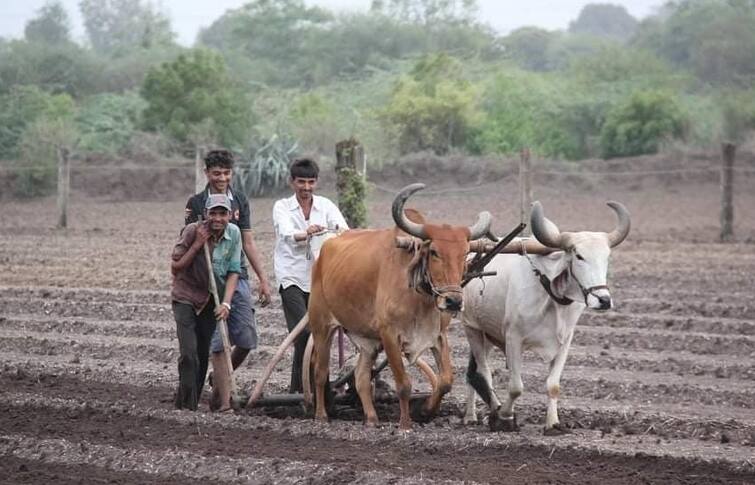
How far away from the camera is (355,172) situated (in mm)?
16500

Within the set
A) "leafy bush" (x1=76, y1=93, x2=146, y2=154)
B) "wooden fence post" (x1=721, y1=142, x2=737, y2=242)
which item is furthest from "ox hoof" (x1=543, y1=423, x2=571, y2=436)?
"leafy bush" (x1=76, y1=93, x2=146, y2=154)

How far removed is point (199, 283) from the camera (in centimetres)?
924

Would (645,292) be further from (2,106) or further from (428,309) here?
(2,106)

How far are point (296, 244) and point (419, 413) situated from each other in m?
1.46

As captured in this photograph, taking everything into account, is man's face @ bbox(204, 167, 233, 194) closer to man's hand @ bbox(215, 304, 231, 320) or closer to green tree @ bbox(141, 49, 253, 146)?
man's hand @ bbox(215, 304, 231, 320)

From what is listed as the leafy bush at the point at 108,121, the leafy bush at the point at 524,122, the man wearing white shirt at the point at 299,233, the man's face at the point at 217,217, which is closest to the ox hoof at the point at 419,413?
the man wearing white shirt at the point at 299,233

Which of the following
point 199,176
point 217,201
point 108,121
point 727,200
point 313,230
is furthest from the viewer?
point 108,121

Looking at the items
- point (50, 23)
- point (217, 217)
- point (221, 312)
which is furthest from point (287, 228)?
point (50, 23)

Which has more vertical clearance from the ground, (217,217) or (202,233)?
(217,217)

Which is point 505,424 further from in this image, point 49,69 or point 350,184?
point 49,69

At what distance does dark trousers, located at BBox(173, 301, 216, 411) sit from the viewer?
9203mm

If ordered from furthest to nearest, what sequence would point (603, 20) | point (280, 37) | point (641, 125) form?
1. point (603, 20)
2. point (280, 37)
3. point (641, 125)

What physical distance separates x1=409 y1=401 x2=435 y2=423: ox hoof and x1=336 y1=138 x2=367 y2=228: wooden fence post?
23.5 feet

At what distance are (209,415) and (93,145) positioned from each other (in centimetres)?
2639
